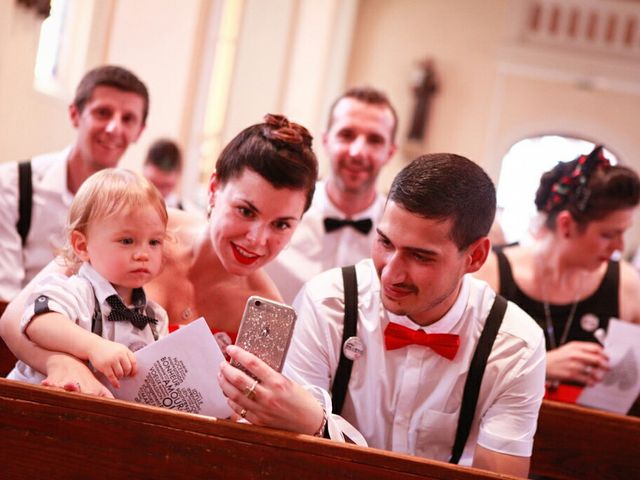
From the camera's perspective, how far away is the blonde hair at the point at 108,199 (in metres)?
2.80

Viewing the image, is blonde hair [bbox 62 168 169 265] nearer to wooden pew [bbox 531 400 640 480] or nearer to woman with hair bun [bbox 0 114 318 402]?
woman with hair bun [bbox 0 114 318 402]

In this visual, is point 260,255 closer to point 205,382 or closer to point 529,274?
point 205,382

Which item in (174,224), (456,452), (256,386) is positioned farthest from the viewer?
(174,224)

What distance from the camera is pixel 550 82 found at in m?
15.2

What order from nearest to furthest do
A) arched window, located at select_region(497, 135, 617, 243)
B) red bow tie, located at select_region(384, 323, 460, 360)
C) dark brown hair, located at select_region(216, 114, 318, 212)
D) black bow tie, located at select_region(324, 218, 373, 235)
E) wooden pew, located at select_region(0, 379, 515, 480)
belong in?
wooden pew, located at select_region(0, 379, 515, 480), red bow tie, located at select_region(384, 323, 460, 360), dark brown hair, located at select_region(216, 114, 318, 212), black bow tie, located at select_region(324, 218, 373, 235), arched window, located at select_region(497, 135, 617, 243)

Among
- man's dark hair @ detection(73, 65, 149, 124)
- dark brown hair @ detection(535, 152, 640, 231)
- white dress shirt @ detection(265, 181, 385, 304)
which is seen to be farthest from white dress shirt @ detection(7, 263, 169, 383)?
dark brown hair @ detection(535, 152, 640, 231)

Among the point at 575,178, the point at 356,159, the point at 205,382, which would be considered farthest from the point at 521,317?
the point at 356,159

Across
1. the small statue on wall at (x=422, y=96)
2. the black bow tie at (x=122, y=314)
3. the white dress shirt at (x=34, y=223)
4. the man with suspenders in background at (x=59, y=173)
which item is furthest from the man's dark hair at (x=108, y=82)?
the small statue on wall at (x=422, y=96)

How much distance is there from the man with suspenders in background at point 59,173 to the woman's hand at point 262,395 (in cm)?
211

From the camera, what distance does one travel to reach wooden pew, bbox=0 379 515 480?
2.13 metres

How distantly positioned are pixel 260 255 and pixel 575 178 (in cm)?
194

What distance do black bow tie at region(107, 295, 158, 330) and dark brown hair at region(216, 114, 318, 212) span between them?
63cm

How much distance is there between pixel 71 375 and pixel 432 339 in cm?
108

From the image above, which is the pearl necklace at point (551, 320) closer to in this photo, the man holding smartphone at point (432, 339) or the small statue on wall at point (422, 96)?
the man holding smartphone at point (432, 339)
